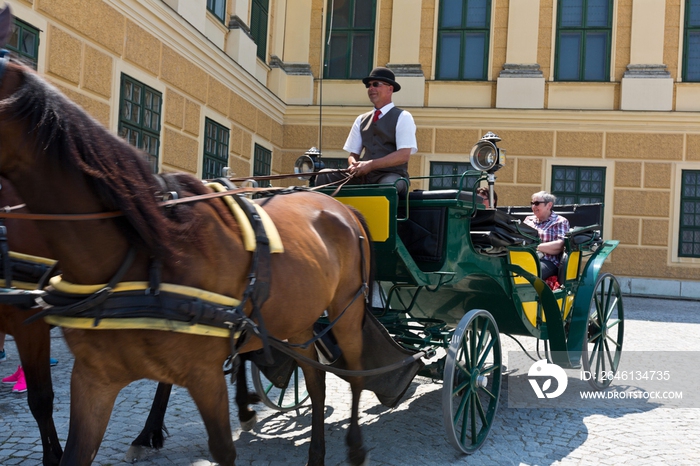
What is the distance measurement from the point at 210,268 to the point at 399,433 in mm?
2084

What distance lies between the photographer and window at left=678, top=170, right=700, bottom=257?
1273 centimetres

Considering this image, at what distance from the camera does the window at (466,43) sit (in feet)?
43.9

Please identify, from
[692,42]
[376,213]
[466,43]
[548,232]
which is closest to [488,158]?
[376,213]

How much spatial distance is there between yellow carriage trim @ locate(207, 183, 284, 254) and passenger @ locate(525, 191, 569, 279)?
3327 millimetres

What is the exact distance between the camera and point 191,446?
363 centimetres

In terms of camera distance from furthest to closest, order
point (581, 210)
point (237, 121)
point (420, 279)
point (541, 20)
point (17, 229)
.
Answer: point (541, 20), point (237, 121), point (581, 210), point (420, 279), point (17, 229)

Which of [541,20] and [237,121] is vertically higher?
[541,20]

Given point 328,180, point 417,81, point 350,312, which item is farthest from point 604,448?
point 417,81

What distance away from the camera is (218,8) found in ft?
33.8

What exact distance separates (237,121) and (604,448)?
8652mm

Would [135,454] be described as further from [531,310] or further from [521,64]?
[521,64]

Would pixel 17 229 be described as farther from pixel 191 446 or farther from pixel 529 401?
pixel 529 401

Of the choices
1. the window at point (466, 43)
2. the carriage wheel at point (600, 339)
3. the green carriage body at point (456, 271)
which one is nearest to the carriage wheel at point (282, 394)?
the green carriage body at point (456, 271)

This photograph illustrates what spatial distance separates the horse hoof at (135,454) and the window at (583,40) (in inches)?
470
